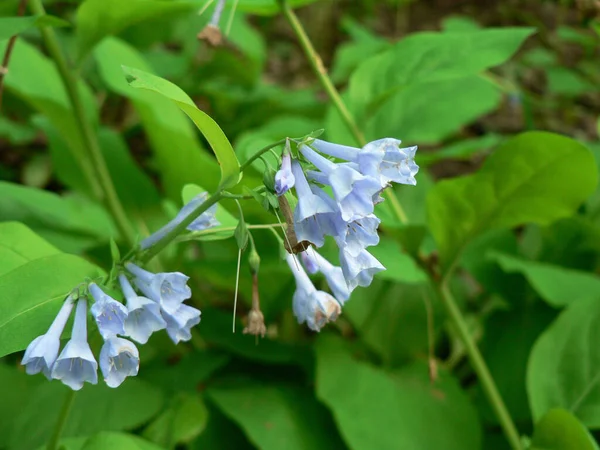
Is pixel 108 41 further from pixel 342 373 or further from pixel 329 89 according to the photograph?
pixel 342 373

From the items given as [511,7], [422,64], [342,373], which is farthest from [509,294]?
[511,7]

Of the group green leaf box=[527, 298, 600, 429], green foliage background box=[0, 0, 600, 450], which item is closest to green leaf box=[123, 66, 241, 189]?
green foliage background box=[0, 0, 600, 450]

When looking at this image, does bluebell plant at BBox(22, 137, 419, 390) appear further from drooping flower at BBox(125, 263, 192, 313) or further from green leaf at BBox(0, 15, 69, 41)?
green leaf at BBox(0, 15, 69, 41)

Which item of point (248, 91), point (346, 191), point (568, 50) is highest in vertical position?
point (346, 191)

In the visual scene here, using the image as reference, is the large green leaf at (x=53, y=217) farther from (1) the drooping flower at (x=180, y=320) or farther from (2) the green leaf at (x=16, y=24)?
(1) the drooping flower at (x=180, y=320)

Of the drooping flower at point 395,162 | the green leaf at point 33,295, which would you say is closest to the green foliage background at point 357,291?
the green leaf at point 33,295

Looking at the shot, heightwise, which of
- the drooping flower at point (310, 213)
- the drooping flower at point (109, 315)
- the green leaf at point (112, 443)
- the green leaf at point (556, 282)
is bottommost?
the green leaf at point (556, 282)

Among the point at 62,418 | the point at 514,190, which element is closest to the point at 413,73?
the point at 514,190
